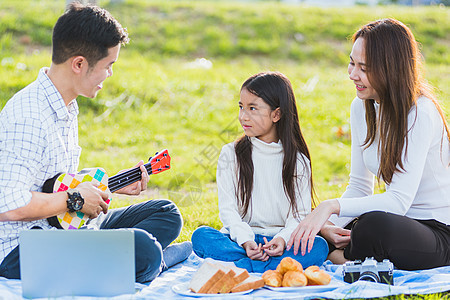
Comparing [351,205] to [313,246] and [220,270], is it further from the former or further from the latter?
[220,270]

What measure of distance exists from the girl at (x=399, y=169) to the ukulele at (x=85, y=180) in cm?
94

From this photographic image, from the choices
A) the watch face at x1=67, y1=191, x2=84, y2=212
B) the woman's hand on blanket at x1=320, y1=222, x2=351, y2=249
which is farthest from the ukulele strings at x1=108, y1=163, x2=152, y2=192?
the woman's hand on blanket at x1=320, y1=222, x2=351, y2=249

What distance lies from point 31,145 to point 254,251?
52.2 inches

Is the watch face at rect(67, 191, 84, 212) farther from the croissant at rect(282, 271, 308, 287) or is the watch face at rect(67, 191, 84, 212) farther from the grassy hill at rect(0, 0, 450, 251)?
the grassy hill at rect(0, 0, 450, 251)

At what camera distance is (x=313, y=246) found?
11.7ft

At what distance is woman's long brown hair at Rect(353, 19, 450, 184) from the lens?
3432 millimetres

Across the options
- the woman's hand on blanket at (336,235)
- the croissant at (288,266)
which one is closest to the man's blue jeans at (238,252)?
the woman's hand on blanket at (336,235)

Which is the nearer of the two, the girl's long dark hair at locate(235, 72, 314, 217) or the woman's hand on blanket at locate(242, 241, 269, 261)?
the woman's hand on blanket at locate(242, 241, 269, 261)

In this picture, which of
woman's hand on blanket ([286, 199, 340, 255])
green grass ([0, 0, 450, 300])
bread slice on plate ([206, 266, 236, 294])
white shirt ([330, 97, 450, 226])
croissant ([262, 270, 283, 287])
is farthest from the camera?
green grass ([0, 0, 450, 300])

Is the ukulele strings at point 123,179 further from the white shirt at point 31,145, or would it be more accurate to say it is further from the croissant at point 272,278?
the croissant at point 272,278

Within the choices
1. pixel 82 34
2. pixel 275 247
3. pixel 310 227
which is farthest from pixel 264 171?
pixel 82 34

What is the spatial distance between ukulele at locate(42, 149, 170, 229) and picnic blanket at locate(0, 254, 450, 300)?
0.38 m

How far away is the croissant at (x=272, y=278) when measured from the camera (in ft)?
10.3

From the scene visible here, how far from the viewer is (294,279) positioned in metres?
3.13
